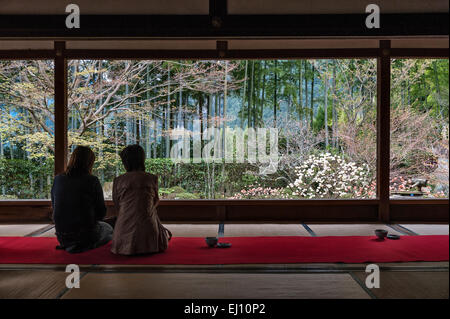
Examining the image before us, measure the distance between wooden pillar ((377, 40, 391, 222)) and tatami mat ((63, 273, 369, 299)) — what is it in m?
2.74

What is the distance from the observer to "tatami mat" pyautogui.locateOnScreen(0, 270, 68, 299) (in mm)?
2219

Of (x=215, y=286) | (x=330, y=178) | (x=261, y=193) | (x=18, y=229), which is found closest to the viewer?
(x=215, y=286)

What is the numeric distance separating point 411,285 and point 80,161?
2.77 metres

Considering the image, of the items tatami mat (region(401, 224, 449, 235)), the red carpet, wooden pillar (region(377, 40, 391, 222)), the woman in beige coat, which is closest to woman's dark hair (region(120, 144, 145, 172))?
the woman in beige coat

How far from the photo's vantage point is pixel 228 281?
2.43 meters

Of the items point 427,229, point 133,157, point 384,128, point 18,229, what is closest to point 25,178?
point 18,229

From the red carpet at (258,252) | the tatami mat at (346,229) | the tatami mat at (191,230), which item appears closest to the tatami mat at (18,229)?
the tatami mat at (191,230)

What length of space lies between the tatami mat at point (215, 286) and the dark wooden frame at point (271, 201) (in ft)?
7.94

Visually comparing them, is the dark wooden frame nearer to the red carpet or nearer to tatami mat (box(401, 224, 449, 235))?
tatami mat (box(401, 224, 449, 235))

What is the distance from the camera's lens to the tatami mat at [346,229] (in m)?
4.04

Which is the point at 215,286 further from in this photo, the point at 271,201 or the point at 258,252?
the point at 271,201

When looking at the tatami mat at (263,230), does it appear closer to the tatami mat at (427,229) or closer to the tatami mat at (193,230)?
the tatami mat at (193,230)

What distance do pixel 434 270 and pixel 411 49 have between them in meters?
3.46
